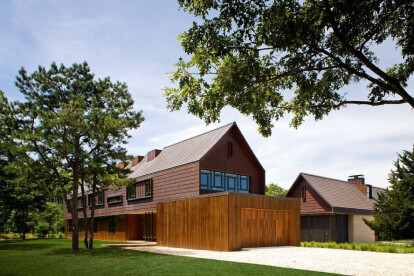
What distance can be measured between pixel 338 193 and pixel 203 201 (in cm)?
1758

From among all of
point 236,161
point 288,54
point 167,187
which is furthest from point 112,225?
point 288,54

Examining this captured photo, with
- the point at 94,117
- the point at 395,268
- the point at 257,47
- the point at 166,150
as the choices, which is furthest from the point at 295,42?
the point at 166,150

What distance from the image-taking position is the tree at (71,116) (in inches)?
819

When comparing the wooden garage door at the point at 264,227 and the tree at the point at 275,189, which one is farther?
the tree at the point at 275,189

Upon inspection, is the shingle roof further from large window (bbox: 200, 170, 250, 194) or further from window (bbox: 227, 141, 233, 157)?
large window (bbox: 200, 170, 250, 194)

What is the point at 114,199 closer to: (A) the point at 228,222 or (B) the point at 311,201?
(B) the point at 311,201

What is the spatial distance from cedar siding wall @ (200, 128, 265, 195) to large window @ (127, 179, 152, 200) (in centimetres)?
641

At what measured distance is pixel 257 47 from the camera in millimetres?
10664

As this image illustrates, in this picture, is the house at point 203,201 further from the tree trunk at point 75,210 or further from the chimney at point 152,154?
the tree trunk at point 75,210

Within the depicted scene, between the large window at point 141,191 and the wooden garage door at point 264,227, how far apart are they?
10886 millimetres

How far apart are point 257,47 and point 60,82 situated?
55.7 feet

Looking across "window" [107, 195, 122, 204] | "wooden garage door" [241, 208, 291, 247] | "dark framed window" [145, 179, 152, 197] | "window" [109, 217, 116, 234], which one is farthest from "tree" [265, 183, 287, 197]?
"wooden garage door" [241, 208, 291, 247]

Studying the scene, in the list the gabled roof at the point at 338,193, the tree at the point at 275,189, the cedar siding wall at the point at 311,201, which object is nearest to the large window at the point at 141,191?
the gabled roof at the point at 338,193

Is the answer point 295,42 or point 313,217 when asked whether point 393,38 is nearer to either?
point 295,42
